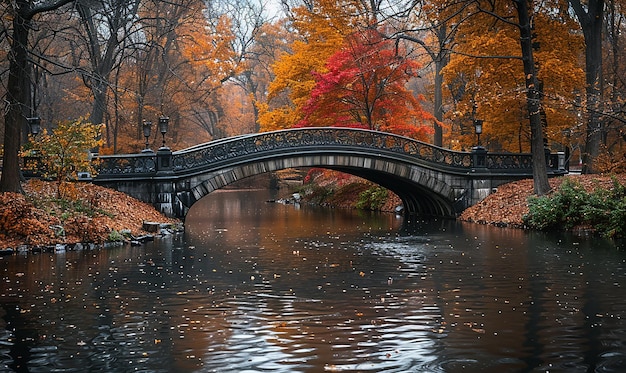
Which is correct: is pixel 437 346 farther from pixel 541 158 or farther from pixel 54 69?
pixel 54 69

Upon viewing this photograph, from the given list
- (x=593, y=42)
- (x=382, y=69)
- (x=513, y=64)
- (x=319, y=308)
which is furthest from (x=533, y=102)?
(x=319, y=308)

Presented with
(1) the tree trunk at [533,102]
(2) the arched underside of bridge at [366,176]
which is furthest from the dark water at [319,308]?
(2) the arched underside of bridge at [366,176]

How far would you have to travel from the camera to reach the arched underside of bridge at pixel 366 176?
2348 centimetres

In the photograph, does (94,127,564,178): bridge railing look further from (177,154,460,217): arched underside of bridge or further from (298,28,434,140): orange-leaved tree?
(298,28,434,140): orange-leaved tree

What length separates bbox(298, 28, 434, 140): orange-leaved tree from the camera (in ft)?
94.7

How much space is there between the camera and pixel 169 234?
67.5 feet

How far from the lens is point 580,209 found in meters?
20.2

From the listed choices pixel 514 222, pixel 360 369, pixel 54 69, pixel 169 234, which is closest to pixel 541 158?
pixel 514 222

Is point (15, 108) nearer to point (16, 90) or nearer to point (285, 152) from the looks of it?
point (16, 90)

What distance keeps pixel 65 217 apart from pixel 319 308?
9.77 meters

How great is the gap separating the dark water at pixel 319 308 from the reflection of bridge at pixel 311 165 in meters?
5.91

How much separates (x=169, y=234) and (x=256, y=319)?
11.6m

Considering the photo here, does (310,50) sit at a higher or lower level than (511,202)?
higher

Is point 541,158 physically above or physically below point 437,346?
above
